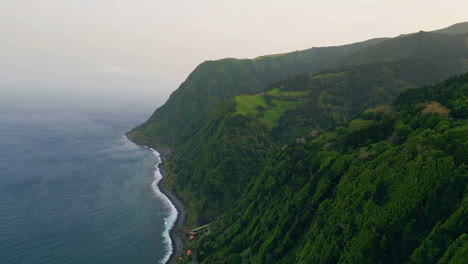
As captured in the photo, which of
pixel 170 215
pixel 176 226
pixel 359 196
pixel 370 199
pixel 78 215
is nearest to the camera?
pixel 370 199

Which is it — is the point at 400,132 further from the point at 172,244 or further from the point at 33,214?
the point at 33,214

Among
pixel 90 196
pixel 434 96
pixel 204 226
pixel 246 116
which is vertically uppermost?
pixel 434 96

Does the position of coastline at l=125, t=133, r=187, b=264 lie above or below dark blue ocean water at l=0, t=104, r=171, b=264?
below

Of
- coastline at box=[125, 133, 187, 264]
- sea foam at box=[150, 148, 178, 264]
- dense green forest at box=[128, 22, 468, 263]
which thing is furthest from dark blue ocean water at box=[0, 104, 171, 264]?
dense green forest at box=[128, 22, 468, 263]

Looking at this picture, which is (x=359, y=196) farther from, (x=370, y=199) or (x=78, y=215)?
(x=78, y=215)

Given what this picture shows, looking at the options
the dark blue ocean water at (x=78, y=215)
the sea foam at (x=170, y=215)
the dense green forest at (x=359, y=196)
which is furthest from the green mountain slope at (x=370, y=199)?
the dark blue ocean water at (x=78, y=215)

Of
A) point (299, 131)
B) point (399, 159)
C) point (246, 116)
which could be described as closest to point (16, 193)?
point (246, 116)

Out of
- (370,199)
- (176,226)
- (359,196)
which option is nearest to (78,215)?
(176,226)

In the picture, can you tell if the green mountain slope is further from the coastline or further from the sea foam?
the sea foam
